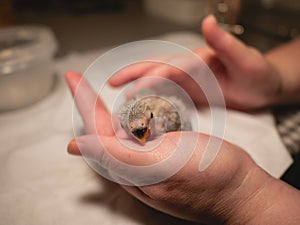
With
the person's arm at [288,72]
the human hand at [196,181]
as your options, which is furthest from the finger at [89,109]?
the person's arm at [288,72]

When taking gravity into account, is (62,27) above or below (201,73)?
below

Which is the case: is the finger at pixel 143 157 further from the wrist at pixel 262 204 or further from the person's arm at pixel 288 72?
the person's arm at pixel 288 72

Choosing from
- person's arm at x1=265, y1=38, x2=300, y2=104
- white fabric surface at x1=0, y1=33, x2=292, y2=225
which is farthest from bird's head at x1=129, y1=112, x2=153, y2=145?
person's arm at x1=265, y1=38, x2=300, y2=104

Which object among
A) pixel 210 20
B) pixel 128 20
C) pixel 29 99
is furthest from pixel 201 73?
pixel 128 20

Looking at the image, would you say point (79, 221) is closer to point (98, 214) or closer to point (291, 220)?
point (98, 214)

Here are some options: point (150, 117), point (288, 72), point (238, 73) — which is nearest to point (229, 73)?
point (238, 73)

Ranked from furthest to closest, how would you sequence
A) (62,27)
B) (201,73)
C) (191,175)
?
(62,27), (201,73), (191,175)

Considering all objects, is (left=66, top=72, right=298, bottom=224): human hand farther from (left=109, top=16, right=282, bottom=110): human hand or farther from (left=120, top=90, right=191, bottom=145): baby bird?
(left=109, top=16, right=282, bottom=110): human hand
